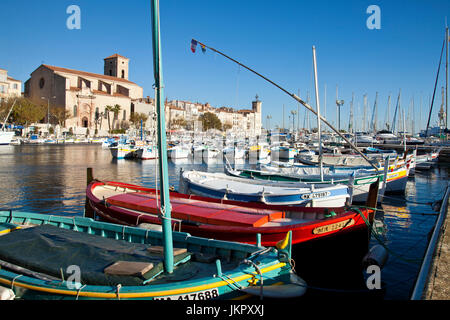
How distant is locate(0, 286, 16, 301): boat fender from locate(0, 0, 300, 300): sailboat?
0.6 inches

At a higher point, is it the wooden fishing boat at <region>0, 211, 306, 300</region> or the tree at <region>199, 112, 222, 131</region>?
the tree at <region>199, 112, 222, 131</region>

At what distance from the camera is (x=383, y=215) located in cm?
1773

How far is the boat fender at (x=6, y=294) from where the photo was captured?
215 inches

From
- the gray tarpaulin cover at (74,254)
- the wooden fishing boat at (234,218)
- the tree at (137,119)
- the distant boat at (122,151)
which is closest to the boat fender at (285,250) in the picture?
the gray tarpaulin cover at (74,254)

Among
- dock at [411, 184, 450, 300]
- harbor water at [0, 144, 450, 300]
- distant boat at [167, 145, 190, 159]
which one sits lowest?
harbor water at [0, 144, 450, 300]

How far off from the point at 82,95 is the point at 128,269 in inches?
4659

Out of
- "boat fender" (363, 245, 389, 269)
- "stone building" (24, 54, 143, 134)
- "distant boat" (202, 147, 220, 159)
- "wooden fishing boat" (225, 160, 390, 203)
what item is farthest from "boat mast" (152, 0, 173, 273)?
"stone building" (24, 54, 143, 134)

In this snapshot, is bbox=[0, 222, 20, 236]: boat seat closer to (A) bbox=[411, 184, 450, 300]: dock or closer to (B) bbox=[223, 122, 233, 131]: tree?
(A) bbox=[411, 184, 450, 300]: dock

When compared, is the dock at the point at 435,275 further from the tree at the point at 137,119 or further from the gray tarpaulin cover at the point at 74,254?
the tree at the point at 137,119

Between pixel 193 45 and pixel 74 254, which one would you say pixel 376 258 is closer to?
pixel 74 254

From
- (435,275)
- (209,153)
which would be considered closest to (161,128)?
(435,275)

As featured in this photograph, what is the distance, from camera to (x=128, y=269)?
5.79m

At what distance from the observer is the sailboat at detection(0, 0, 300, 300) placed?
5.35 metres
